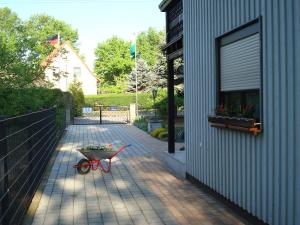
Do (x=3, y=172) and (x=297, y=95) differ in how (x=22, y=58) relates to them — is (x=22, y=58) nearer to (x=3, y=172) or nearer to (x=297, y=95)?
(x=3, y=172)

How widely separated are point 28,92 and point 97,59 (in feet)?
232

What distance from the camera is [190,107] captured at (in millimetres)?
8734

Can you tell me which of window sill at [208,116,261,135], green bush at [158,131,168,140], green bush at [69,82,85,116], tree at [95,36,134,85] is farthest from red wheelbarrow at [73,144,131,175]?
tree at [95,36,134,85]

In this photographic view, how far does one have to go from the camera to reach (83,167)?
977 centimetres

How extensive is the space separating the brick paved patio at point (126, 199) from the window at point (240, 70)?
1.58 metres

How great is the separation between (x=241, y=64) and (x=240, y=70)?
0.31 ft

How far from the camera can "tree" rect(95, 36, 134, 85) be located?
78.4 meters

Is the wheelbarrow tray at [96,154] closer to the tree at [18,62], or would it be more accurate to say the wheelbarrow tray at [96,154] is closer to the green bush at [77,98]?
the tree at [18,62]

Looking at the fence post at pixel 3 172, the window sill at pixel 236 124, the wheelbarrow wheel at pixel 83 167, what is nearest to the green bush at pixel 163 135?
the wheelbarrow wheel at pixel 83 167

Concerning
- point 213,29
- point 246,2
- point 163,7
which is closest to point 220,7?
point 213,29

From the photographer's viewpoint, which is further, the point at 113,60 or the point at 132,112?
the point at 113,60

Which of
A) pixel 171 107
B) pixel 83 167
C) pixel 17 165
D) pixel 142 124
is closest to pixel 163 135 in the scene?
pixel 171 107

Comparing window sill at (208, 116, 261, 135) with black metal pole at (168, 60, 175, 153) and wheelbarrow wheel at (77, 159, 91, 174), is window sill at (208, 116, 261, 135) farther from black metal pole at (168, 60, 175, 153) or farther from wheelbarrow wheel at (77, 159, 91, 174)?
black metal pole at (168, 60, 175, 153)

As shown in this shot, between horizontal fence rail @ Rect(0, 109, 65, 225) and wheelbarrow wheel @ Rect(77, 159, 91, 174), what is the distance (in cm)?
171
